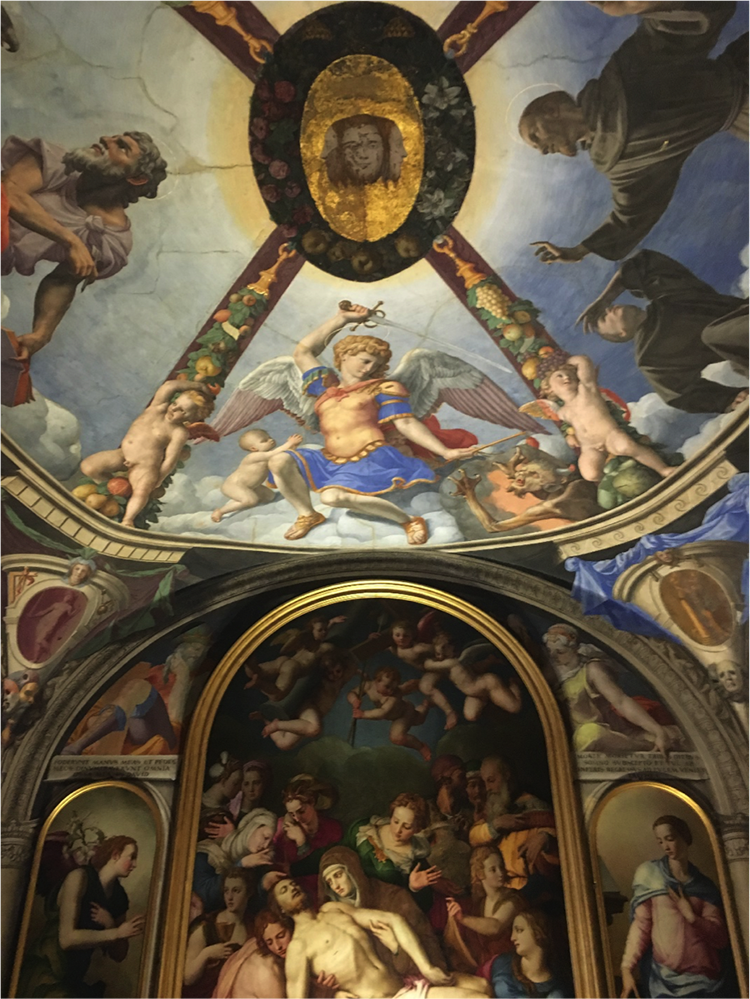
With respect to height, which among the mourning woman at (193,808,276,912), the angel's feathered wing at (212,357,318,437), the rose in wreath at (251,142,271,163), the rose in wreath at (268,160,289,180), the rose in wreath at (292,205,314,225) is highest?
the rose in wreath at (251,142,271,163)

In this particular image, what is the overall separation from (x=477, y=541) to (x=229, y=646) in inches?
123

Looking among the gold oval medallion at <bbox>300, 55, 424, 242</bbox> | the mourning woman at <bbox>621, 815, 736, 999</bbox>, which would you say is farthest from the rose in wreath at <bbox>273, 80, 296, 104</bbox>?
the mourning woman at <bbox>621, 815, 736, 999</bbox>

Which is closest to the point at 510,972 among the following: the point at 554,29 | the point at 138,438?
the point at 138,438

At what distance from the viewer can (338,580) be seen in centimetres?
1069

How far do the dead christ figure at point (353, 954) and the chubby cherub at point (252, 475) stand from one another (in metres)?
3.97

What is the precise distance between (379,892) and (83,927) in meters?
2.97

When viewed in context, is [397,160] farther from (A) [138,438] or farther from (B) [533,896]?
(B) [533,896]

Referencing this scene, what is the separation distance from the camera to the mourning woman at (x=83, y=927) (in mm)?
8750

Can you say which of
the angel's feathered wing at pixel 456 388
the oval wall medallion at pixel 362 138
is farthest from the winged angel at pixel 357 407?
the oval wall medallion at pixel 362 138

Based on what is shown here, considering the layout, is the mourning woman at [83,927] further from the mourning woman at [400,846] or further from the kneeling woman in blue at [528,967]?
the kneeling woman in blue at [528,967]

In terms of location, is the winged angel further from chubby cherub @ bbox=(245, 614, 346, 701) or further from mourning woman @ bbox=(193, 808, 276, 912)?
mourning woman @ bbox=(193, 808, 276, 912)

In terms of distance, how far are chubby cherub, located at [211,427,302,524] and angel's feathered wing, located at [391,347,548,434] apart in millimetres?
1370

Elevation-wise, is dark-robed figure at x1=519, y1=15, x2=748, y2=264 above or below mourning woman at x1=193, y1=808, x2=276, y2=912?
above

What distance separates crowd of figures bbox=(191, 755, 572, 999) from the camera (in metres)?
8.84
